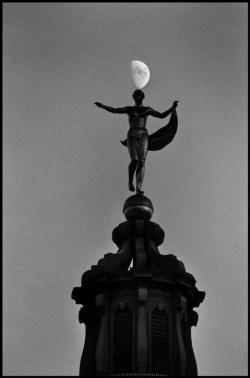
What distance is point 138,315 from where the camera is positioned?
28.0 metres

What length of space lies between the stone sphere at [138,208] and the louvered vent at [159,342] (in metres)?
3.68

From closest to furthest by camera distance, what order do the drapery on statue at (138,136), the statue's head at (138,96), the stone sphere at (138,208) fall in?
1. the stone sphere at (138,208)
2. the drapery on statue at (138,136)
3. the statue's head at (138,96)

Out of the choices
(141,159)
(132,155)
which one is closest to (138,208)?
(141,159)

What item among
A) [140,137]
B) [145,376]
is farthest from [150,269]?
[140,137]

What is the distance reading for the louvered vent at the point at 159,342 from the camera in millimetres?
27594

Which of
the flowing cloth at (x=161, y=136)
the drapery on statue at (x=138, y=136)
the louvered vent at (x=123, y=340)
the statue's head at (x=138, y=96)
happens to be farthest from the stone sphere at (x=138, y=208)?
the louvered vent at (x=123, y=340)

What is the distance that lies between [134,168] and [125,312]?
5.83m

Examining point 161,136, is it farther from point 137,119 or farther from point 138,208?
point 138,208

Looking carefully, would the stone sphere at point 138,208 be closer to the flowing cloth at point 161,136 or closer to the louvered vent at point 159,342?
the flowing cloth at point 161,136

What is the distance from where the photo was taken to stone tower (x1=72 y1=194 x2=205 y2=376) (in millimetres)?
27594

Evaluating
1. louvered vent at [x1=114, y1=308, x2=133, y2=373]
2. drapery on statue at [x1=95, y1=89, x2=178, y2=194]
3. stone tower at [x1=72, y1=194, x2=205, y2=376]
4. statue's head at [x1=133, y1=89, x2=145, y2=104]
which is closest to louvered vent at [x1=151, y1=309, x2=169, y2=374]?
stone tower at [x1=72, y1=194, x2=205, y2=376]

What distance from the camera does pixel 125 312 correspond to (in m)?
28.3

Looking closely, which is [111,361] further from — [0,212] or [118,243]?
[0,212]

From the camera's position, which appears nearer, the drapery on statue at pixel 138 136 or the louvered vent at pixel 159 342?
the louvered vent at pixel 159 342
